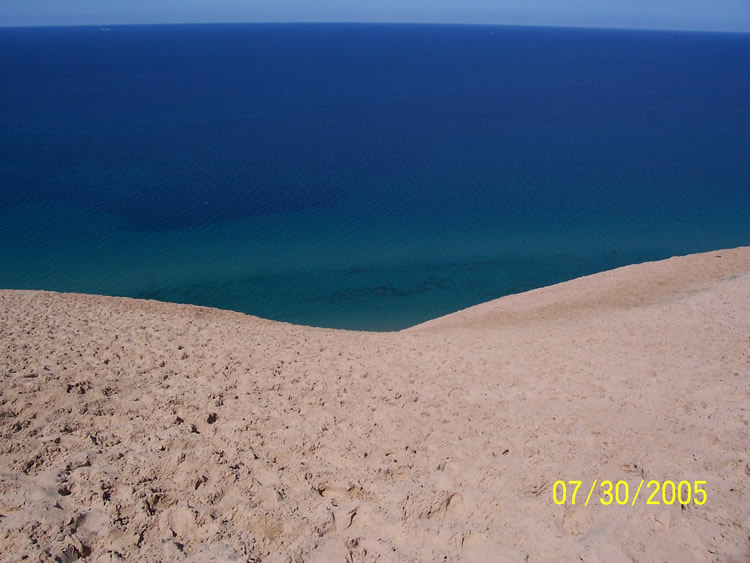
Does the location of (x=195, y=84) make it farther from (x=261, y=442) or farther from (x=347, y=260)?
(x=261, y=442)

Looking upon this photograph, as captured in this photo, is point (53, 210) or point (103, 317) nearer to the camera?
point (103, 317)

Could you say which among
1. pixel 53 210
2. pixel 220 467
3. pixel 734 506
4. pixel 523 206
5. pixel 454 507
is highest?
pixel 53 210

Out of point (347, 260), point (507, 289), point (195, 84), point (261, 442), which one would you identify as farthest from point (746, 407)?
point (195, 84)
